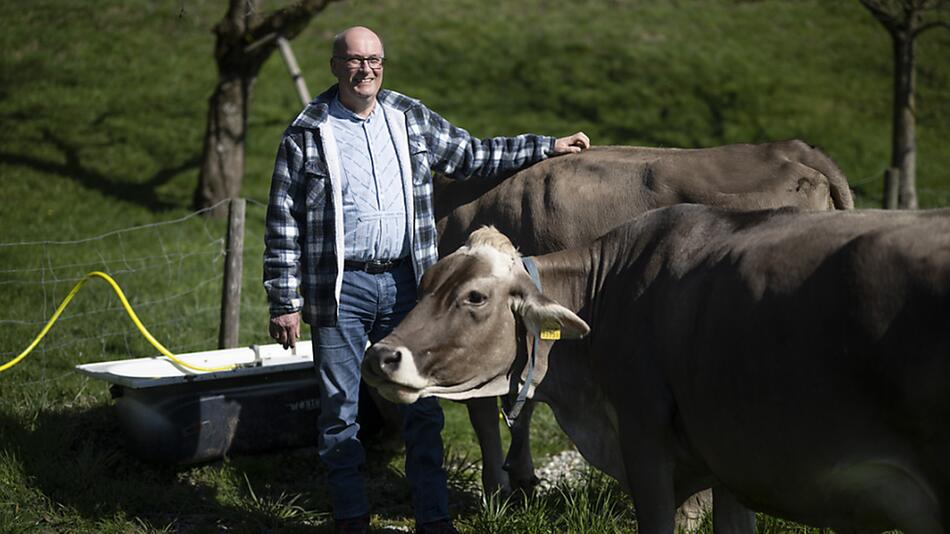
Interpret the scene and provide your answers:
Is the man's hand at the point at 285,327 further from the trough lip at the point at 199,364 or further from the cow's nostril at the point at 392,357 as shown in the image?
the trough lip at the point at 199,364

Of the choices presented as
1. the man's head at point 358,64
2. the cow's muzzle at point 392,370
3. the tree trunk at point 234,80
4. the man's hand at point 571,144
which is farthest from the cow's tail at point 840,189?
the tree trunk at point 234,80

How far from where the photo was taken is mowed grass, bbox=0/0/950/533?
6016mm

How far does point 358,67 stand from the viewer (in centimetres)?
486

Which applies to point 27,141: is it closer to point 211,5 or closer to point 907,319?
point 211,5

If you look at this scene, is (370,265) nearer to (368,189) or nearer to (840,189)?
(368,189)

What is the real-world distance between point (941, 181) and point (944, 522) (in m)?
12.9

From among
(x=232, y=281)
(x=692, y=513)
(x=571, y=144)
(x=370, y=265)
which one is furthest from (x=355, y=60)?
(x=232, y=281)

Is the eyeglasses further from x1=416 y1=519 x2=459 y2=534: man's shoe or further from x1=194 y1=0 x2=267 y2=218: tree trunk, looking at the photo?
x1=194 y1=0 x2=267 y2=218: tree trunk

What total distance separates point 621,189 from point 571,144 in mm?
458

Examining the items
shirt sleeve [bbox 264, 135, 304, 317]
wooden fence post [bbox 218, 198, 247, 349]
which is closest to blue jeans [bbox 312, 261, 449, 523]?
shirt sleeve [bbox 264, 135, 304, 317]

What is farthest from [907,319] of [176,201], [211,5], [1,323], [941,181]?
[211,5]

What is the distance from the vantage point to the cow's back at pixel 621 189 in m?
5.29

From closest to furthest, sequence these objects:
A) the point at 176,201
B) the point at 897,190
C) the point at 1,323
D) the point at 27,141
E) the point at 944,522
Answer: the point at 944,522 → the point at 1,323 → the point at 897,190 → the point at 176,201 → the point at 27,141

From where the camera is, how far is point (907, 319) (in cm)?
307
